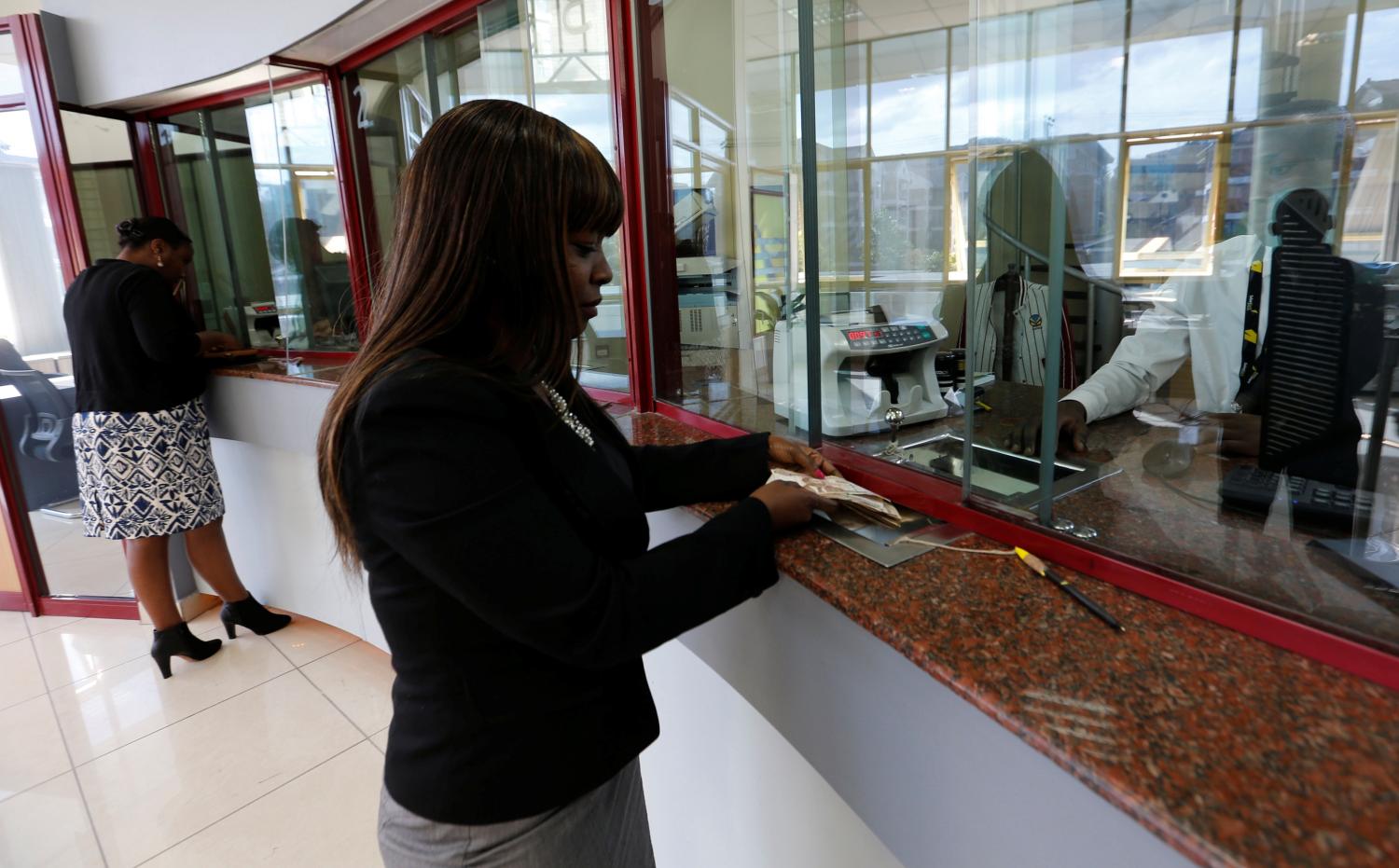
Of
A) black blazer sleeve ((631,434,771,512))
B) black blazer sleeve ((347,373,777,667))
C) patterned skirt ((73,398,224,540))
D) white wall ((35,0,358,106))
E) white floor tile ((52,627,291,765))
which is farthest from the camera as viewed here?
patterned skirt ((73,398,224,540))

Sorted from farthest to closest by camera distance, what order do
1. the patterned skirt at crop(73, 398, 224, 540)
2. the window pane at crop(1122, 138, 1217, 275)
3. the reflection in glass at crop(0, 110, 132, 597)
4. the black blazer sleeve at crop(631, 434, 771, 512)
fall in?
the reflection in glass at crop(0, 110, 132, 597) → the patterned skirt at crop(73, 398, 224, 540) → the black blazer sleeve at crop(631, 434, 771, 512) → the window pane at crop(1122, 138, 1217, 275)

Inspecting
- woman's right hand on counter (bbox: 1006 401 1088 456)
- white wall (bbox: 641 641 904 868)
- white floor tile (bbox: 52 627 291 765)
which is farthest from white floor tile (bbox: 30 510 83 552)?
woman's right hand on counter (bbox: 1006 401 1088 456)

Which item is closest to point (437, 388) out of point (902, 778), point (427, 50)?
point (902, 778)

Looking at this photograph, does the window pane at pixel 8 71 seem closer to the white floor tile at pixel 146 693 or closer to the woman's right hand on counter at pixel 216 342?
the woman's right hand on counter at pixel 216 342

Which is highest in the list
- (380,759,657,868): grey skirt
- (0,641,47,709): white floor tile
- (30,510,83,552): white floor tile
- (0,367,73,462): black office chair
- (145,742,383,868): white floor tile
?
(0,367,73,462): black office chair

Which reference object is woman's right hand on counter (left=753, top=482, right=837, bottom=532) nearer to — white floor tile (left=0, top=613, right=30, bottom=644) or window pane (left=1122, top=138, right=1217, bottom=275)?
window pane (left=1122, top=138, right=1217, bottom=275)

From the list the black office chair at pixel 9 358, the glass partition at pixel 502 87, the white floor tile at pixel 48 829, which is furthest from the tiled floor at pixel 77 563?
the glass partition at pixel 502 87

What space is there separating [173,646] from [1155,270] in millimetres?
3394

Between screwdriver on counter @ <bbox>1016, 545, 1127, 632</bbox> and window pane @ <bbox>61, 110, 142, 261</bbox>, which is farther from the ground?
window pane @ <bbox>61, 110, 142, 261</bbox>

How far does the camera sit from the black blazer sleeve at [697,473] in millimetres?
1090

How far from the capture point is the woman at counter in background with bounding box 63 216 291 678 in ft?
8.46

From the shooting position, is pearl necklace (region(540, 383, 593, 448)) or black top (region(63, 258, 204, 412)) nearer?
pearl necklace (region(540, 383, 593, 448))

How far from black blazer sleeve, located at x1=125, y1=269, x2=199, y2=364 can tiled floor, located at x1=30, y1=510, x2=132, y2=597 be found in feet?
4.93

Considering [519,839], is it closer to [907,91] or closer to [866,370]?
[866,370]
